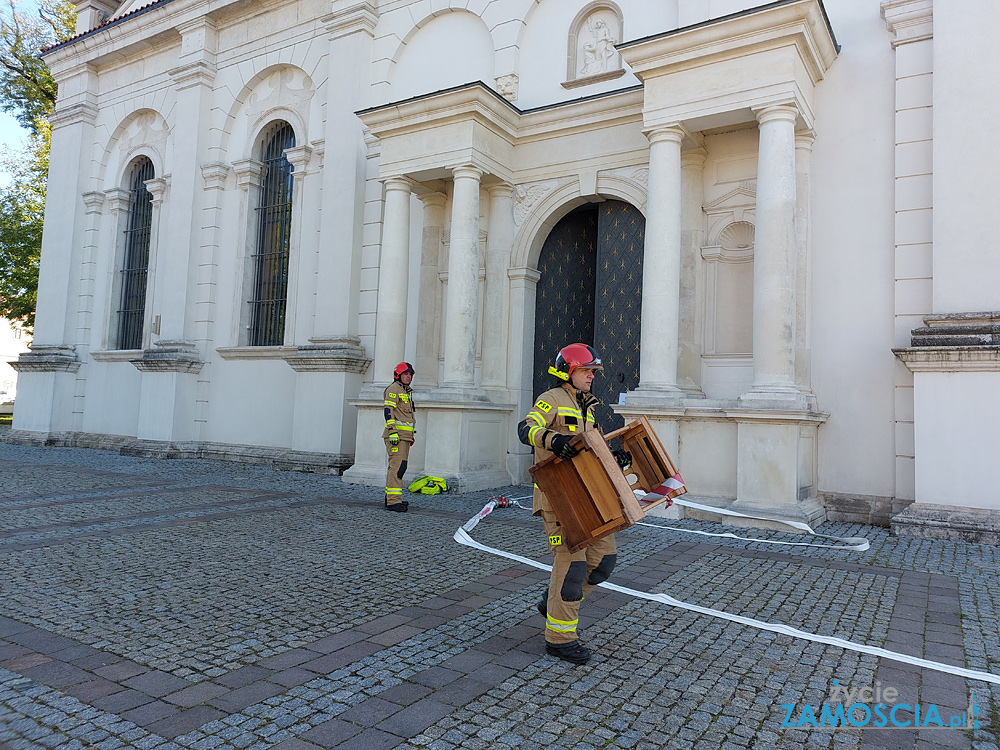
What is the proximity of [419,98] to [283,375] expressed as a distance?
252 inches

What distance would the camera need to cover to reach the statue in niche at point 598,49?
11.4 m

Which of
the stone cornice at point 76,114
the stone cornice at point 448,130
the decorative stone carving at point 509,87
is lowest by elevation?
the stone cornice at point 448,130

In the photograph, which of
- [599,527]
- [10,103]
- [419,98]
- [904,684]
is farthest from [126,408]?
[904,684]

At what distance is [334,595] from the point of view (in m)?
4.87

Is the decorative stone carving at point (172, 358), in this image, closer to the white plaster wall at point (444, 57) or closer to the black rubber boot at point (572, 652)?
the white plaster wall at point (444, 57)

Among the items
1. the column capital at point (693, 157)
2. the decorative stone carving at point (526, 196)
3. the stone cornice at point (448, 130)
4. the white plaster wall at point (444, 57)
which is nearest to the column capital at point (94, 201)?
the white plaster wall at point (444, 57)

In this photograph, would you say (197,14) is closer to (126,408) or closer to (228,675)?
(126,408)

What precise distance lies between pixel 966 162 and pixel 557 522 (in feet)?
24.5

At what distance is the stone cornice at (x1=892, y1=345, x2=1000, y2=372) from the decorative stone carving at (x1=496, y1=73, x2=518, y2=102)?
24.8ft

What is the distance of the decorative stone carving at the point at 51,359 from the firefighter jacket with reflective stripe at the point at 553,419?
18.4m

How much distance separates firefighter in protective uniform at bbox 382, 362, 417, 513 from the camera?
8.72m

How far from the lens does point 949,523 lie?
759 cm

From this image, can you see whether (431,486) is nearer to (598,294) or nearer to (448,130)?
(598,294)

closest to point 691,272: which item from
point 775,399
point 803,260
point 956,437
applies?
point 803,260
